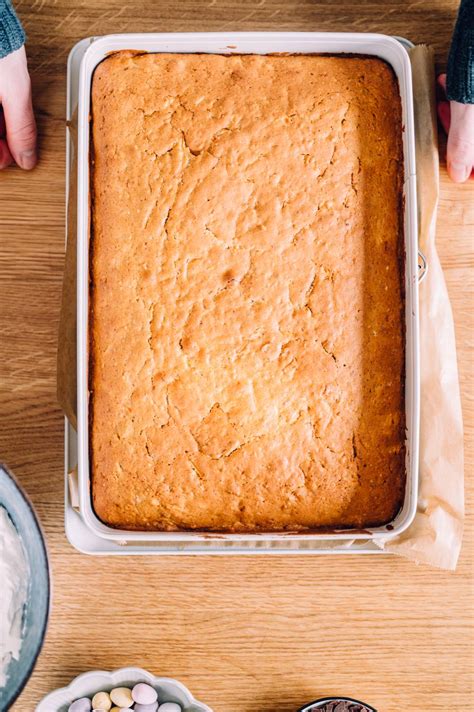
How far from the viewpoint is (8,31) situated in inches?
43.6

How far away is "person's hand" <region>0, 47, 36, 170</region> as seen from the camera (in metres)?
1.14

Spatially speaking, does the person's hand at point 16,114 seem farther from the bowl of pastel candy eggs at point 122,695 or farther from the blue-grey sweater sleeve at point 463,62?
the bowl of pastel candy eggs at point 122,695

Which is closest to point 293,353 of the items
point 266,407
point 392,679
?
point 266,407

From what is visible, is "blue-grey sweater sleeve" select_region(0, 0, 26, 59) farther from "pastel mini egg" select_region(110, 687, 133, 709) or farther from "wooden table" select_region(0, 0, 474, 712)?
"pastel mini egg" select_region(110, 687, 133, 709)

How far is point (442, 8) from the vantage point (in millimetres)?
1247

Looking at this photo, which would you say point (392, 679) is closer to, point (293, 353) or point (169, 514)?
point (169, 514)

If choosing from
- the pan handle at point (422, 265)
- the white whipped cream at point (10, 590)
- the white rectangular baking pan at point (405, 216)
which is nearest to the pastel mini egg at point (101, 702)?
the white whipped cream at point (10, 590)

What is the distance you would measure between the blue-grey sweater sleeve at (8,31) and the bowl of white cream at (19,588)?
26.2 inches

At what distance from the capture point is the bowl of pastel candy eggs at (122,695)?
45.2 inches

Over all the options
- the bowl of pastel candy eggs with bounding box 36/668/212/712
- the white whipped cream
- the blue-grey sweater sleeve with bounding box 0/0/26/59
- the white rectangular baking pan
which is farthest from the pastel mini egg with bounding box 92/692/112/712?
the blue-grey sweater sleeve with bounding box 0/0/26/59

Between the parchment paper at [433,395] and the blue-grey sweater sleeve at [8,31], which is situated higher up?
the blue-grey sweater sleeve at [8,31]

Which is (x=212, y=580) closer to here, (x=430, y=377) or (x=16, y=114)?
(x=430, y=377)

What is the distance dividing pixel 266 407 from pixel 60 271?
0.46 meters

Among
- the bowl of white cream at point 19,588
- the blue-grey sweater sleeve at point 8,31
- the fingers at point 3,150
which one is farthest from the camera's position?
the fingers at point 3,150
